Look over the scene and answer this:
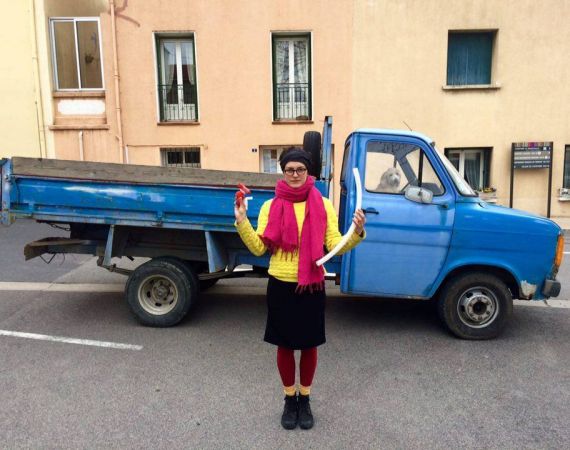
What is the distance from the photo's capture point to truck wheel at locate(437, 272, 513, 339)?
452cm

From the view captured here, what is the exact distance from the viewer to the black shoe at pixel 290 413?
312cm

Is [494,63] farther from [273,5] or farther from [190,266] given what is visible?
[190,266]

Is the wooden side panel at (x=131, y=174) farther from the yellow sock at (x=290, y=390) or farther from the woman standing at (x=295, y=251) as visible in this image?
the yellow sock at (x=290, y=390)

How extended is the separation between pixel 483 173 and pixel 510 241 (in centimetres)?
1033

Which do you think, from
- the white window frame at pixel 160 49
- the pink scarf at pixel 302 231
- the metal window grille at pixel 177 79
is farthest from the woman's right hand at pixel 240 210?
the metal window grille at pixel 177 79

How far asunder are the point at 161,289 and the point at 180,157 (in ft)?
31.2

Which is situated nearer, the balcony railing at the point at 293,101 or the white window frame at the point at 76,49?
the white window frame at the point at 76,49

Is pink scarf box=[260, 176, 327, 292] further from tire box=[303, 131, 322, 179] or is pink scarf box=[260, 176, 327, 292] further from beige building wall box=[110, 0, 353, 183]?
beige building wall box=[110, 0, 353, 183]

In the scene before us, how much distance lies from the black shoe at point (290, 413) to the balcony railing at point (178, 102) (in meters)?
11.6

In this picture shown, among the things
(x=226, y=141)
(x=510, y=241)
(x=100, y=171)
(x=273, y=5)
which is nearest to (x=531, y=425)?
(x=510, y=241)

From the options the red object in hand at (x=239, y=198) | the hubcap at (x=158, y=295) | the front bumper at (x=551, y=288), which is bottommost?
the hubcap at (x=158, y=295)

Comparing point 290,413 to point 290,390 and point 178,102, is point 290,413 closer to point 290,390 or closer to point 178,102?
point 290,390

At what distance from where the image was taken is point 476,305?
4.58 meters

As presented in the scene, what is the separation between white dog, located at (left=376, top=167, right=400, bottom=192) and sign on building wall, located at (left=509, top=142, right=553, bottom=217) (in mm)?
10349
